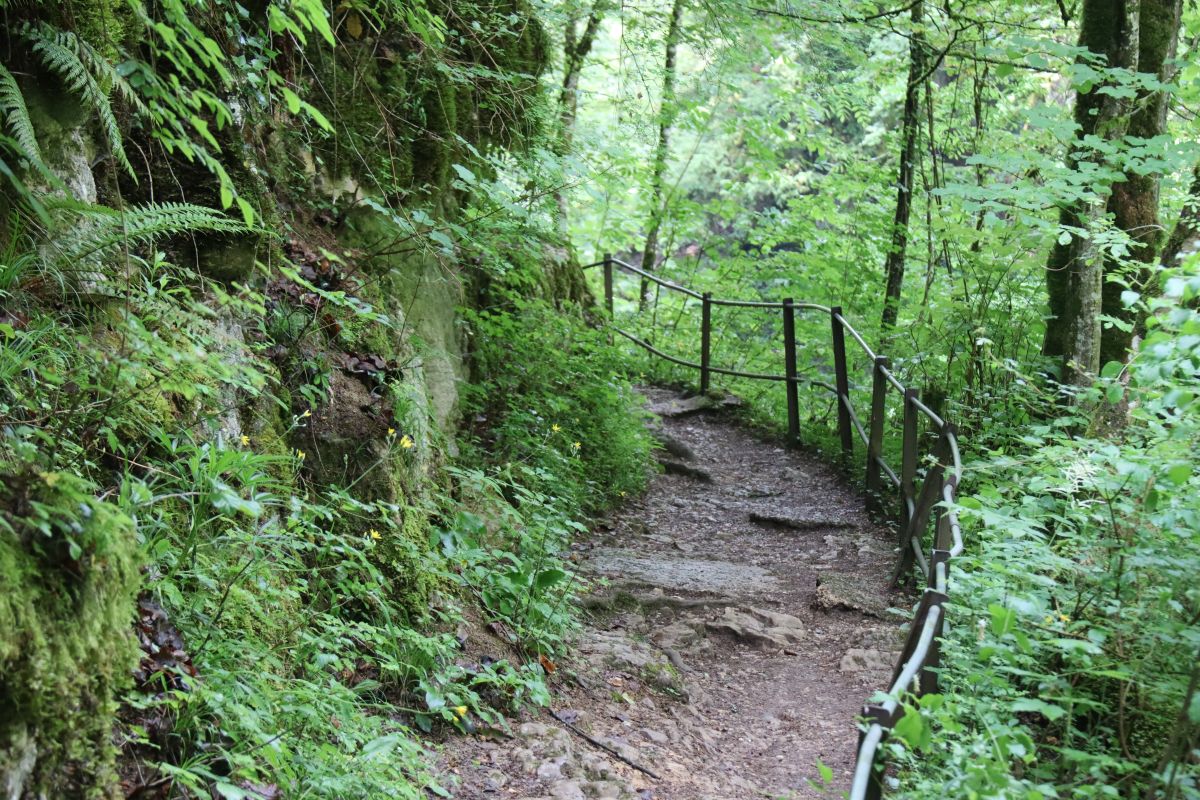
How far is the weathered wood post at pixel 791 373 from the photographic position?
8.90 metres

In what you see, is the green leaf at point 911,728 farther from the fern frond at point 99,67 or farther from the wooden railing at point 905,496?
the fern frond at point 99,67

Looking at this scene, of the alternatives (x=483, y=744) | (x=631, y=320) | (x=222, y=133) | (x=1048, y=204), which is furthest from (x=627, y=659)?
(x=631, y=320)

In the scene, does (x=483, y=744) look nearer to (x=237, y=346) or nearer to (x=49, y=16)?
(x=237, y=346)

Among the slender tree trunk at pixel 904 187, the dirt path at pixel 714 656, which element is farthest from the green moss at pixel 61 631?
the slender tree trunk at pixel 904 187

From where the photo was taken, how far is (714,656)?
476 centimetres

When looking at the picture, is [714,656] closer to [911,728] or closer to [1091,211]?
[911,728]

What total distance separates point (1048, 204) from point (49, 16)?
5.33 metres

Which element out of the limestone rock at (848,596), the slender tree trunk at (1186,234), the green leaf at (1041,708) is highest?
the slender tree trunk at (1186,234)

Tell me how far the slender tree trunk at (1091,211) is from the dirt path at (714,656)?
1.86m

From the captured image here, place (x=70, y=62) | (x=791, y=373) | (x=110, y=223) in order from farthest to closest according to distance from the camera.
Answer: (x=791, y=373), (x=110, y=223), (x=70, y=62)

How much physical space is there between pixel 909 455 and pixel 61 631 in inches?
205

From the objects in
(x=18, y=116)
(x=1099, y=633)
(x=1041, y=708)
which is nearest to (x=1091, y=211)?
(x=1099, y=633)

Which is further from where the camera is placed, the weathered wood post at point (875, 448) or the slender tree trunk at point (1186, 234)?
the weathered wood post at point (875, 448)

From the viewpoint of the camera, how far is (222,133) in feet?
12.6
